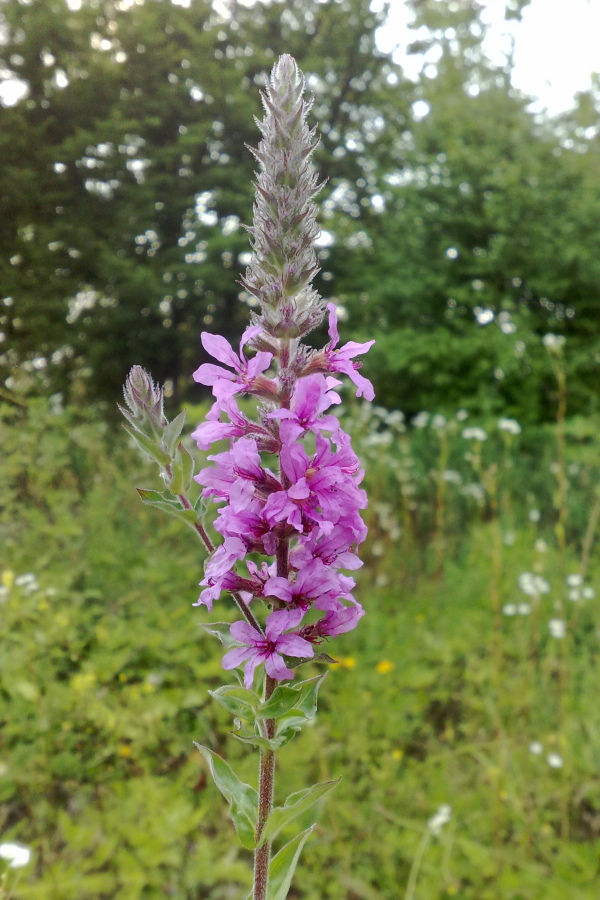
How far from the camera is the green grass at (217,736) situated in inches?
105

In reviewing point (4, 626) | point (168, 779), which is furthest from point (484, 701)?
point (4, 626)

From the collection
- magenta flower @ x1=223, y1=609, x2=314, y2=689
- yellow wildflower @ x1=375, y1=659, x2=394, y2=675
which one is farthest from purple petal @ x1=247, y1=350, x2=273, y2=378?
yellow wildflower @ x1=375, y1=659, x2=394, y2=675

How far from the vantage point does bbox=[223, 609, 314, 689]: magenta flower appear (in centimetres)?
100

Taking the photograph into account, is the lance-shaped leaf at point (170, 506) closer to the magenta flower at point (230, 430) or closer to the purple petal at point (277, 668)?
the magenta flower at point (230, 430)

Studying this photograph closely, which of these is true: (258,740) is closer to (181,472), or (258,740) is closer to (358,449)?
(181,472)

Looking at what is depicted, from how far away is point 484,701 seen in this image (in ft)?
11.7

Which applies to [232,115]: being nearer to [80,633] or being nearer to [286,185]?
[80,633]

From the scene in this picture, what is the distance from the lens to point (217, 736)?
3.39m

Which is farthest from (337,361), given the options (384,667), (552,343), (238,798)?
(384,667)

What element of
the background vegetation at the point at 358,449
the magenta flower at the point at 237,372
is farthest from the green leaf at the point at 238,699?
the background vegetation at the point at 358,449

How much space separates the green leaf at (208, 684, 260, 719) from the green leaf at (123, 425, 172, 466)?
0.37 m

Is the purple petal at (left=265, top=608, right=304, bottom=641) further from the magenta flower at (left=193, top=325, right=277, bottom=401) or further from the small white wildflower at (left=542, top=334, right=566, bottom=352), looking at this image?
the small white wildflower at (left=542, top=334, right=566, bottom=352)

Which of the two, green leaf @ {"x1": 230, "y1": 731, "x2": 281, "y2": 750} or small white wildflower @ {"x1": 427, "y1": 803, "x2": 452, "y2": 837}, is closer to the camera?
green leaf @ {"x1": 230, "y1": 731, "x2": 281, "y2": 750}

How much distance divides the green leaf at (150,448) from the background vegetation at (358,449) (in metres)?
1.94
